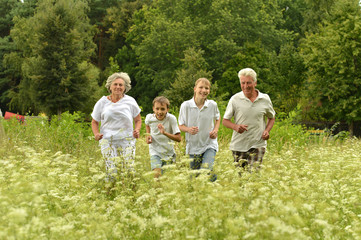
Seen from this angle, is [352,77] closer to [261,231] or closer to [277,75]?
[277,75]

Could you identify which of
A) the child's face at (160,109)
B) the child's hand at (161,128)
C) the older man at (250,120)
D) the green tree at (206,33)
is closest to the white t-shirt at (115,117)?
the child's face at (160,109)

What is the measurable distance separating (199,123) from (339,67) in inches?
997

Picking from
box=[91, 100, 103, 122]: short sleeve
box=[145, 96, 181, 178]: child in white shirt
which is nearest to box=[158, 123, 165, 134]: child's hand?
box=[145, 96, 181, 178]: child in white shirt

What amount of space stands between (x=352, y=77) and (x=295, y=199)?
27.3 meters

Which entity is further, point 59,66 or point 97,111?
point 59,66

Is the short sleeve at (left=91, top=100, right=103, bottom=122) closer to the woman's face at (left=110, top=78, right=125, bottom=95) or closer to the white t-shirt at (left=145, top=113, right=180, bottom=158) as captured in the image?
the woman's face at (left=110, top=78, right=125, bottom=95)

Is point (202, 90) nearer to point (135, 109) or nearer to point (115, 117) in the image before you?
point (135, 109)

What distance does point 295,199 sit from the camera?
3863mm

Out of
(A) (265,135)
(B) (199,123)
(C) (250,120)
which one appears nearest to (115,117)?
(B) (199,123)

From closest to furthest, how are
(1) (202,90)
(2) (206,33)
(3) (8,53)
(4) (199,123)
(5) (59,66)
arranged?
1. (1) (202,90)
2. (4) (199,123)
3. (5) (59,66)
4. (2) (206,33)
5. (3) (8,53)

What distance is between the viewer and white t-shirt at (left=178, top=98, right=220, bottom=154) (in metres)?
6.32

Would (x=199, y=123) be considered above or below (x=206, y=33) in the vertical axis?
below

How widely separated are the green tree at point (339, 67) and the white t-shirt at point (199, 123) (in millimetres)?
23510

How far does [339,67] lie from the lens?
96.9ft
